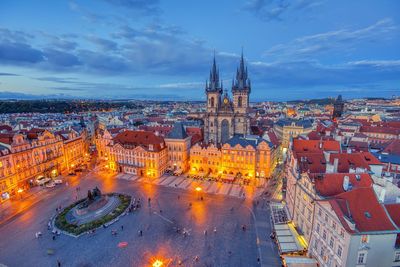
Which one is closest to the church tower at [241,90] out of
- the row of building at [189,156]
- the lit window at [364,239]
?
the row of building at [189,156]

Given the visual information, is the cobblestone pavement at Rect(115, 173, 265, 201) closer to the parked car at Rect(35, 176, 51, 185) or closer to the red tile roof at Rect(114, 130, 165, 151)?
the red tile roof at Rect(114, 130, 165, 151)

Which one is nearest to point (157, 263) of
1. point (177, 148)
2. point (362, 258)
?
point (362, 258)

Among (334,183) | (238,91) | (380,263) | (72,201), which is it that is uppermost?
(238,91)

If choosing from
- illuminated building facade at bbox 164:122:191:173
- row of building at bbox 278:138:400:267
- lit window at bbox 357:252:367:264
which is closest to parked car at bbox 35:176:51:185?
illuminated building facade at bbox 164:122:191:173

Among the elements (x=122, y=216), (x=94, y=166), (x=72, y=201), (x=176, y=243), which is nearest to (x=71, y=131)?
(x=94, y=166)

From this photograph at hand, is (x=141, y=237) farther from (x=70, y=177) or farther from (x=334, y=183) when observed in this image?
(x=70, y=177)

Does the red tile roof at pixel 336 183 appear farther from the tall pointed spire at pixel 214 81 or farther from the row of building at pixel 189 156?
the tall pointed spire at pixel 214 81
